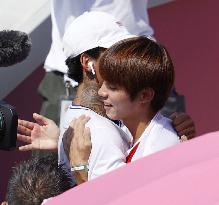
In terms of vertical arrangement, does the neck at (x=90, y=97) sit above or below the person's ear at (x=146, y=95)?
below

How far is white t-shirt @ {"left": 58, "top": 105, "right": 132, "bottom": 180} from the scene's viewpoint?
196 cm

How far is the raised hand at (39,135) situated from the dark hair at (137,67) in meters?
0.36

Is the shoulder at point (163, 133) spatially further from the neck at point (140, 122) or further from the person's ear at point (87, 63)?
the person's ear at point (87, 63)

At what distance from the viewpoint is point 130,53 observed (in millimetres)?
1975

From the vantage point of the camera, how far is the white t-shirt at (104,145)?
1962mm

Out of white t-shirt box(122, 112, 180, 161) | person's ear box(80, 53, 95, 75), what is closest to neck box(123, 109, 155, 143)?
white t-shirt box(122, 112, 180, 161)

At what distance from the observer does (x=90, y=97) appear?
2.20 meters

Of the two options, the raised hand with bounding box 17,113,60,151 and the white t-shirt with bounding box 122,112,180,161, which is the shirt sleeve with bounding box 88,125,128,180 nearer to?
the white t-shirt with bounding box 122,112,180,161

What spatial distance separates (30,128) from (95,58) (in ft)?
0.93

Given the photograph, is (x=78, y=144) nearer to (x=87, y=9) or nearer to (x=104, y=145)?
(x=104, y=145)

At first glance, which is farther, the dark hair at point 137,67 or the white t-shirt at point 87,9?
the white t-shirt at point 87,9

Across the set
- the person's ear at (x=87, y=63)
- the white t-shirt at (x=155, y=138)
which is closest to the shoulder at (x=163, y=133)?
the white t-shirt at (x=155, y=138)

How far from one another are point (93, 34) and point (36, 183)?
0.59m

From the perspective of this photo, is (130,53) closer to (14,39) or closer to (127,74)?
(127,74)
